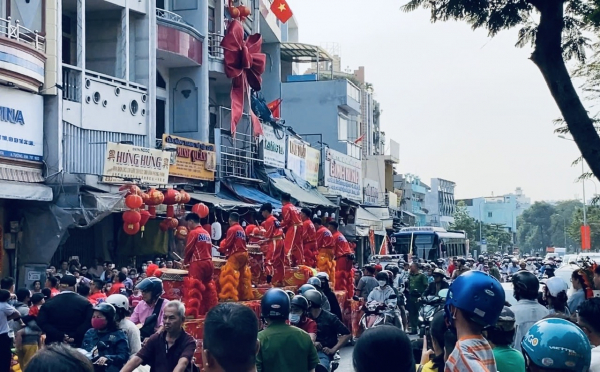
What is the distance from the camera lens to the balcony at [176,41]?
24.7m

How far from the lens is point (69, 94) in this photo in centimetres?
2005

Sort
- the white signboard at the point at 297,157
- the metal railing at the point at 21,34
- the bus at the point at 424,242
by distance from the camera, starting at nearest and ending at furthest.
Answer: the metal railing at the point at 21,34 < the white signboard at the point at 297,157 < the bus at the point at 424,242

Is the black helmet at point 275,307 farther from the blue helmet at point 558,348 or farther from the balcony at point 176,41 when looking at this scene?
the balcony at point 176,41

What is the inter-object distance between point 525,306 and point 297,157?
85.0 feet

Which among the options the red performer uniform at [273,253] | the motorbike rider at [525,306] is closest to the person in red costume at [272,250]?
the red performer uniform at [273,253]

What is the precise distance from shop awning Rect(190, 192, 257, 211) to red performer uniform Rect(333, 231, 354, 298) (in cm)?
555

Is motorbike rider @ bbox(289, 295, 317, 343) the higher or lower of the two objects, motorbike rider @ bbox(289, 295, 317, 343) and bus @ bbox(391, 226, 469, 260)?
the lower

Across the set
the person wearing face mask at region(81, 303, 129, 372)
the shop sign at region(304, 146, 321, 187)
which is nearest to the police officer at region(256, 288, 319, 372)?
the person wearing face mask at region(81, 303, 129, 372)

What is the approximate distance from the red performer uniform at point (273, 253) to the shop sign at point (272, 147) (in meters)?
14.0

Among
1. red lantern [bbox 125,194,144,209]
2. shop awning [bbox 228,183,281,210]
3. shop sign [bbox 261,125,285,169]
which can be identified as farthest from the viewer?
shop sign [bbox 261,125,285,169]

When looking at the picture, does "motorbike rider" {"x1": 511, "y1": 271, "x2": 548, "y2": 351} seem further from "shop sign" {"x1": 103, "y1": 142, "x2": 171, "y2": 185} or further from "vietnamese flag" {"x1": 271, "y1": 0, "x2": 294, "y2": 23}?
"vietnamese flag" {"x1": 271, "y1": 0, "x2": 294, "y2": 23}

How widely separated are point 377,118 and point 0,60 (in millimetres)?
55849

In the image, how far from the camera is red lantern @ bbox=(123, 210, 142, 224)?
17031 mm

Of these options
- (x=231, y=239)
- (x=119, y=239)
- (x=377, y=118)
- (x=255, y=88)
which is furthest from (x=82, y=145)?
(x=377, y=118)
